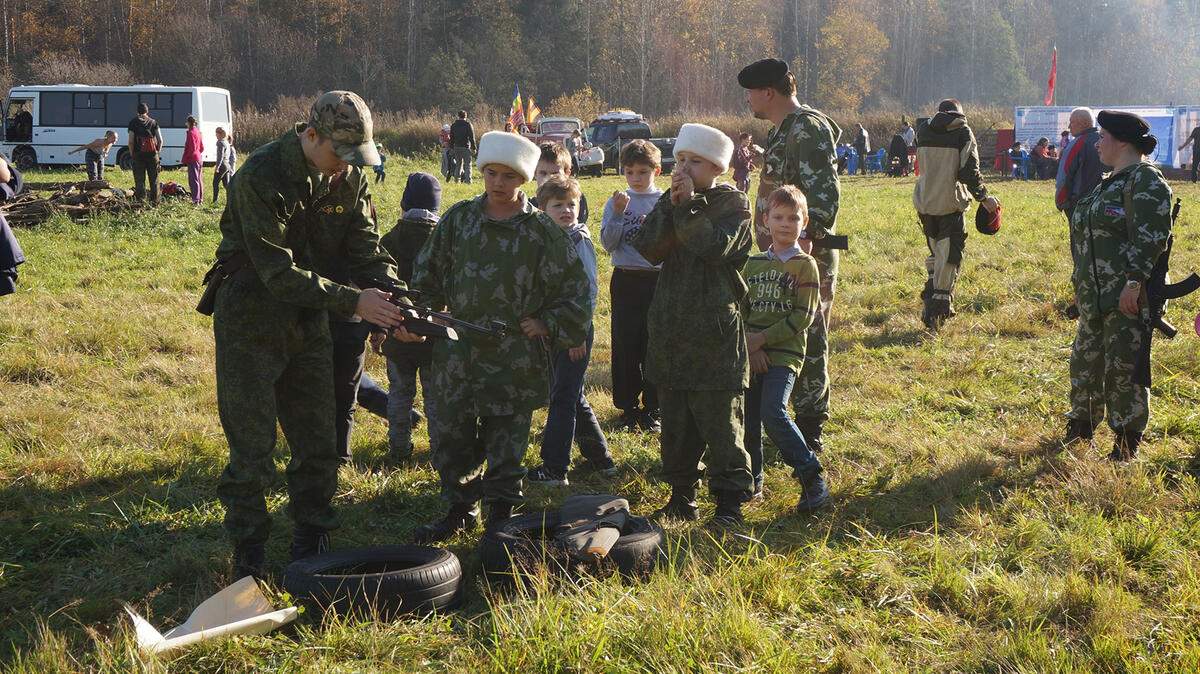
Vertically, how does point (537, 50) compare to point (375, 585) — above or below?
above

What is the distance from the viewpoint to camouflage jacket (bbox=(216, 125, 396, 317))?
404 cm

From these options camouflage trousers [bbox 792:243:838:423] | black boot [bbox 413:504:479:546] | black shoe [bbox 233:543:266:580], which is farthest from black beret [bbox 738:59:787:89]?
black shoe [bbox 233:543:266:580]

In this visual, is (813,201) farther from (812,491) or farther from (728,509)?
(728,509)

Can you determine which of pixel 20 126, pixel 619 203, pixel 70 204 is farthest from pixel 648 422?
pixel 20 126

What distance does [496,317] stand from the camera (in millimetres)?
4621

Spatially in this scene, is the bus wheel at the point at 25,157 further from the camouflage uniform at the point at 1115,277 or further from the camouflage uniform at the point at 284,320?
the camouflage uniform at the point at 1115,277

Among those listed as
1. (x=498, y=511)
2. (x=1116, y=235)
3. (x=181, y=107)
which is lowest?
(x=498, y=511)

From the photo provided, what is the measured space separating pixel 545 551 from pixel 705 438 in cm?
118

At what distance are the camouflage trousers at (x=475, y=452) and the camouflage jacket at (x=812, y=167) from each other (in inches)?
73.7

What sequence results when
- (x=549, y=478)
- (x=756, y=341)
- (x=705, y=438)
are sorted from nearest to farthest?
1. (x=705, y=438)
2. (x=756, y=341)
3. (x=549, y=478)

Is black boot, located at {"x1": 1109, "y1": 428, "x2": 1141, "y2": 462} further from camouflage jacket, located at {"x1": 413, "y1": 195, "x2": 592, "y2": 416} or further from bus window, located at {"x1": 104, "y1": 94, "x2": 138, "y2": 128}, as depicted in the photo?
A: bus window, located at {"x1": 104, "y1": 94, "x2": 138, "y2": 128}

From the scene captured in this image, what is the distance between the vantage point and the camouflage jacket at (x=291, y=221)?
4035 mm

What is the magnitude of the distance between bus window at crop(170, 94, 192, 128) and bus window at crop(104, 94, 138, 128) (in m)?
1.43

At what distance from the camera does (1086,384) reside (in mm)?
6012
